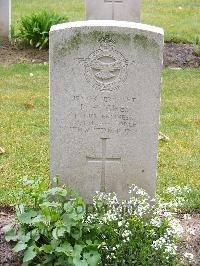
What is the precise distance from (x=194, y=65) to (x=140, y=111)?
19.1ft

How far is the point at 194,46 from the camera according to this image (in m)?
11.1

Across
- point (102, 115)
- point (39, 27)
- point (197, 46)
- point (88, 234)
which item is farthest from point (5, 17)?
point (88, 234)

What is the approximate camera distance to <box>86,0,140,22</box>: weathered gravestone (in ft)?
33.2

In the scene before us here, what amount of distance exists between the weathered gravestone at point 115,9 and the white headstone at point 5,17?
144 cm

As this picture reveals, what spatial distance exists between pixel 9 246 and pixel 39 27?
6502mm

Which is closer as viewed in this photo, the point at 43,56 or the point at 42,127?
the point at 42,127

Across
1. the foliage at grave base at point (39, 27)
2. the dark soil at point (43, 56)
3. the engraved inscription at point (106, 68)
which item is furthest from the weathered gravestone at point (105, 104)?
the foliage at grave base at point (39, 27)

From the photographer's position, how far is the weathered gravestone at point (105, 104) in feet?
15.4

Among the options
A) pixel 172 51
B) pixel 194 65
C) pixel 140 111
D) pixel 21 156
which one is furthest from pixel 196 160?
pixel 172 51

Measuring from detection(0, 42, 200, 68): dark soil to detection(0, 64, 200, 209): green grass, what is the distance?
437mm

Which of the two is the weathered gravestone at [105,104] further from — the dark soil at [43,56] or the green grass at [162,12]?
the green grass at [162,12]

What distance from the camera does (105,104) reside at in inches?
190

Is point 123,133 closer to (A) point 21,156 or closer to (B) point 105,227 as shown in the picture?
(B) point 105,227

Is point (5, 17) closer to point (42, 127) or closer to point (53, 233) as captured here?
point (42, 127)
